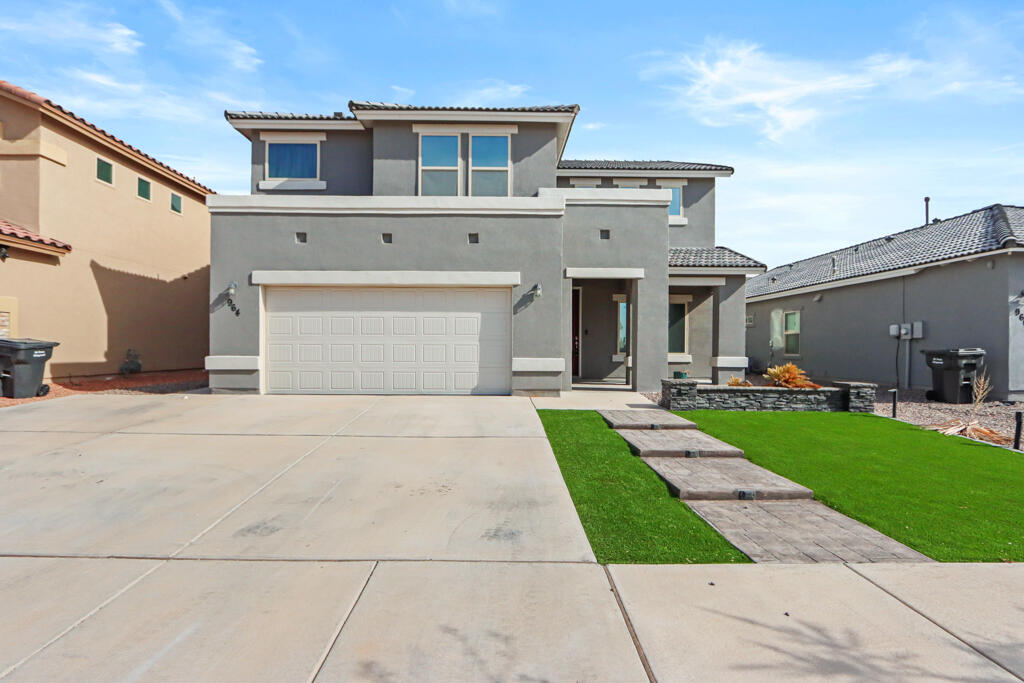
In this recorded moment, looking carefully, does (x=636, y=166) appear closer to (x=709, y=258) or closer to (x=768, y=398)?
(x=709, y=258)

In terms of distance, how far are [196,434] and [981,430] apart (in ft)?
39.4

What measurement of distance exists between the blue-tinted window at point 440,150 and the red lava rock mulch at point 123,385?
8.16 metres

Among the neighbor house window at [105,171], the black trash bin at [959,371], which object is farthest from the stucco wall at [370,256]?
the black trash bin at [959,371]

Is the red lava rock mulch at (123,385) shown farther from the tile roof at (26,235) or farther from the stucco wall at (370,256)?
the tile roof at (26,235)

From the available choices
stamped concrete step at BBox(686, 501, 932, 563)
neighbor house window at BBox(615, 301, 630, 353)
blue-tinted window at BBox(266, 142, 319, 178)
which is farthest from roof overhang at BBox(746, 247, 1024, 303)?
blue-tinted window at BBox(266, 142, 319, 178)

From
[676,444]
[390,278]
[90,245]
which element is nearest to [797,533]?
[676,444]

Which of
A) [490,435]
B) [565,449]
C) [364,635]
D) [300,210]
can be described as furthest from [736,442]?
[300,210]

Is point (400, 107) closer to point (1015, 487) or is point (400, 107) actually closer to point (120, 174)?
point (120, 174)

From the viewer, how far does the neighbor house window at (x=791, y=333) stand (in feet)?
68.7

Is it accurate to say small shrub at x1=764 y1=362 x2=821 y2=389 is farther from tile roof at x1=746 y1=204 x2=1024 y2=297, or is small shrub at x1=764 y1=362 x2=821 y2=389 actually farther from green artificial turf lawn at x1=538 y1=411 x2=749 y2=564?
tile roof at x1=746 y1=204 x2=1024 y2=297

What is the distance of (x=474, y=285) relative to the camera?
39.7ft

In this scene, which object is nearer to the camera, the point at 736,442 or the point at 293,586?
the point at 293,586

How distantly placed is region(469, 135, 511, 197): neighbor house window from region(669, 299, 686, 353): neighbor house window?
6.91 metres

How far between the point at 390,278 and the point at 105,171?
946 cm
